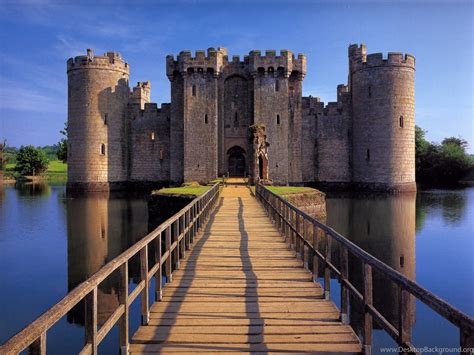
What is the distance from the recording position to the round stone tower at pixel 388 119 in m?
34.4

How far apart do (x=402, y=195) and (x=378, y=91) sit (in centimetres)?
884

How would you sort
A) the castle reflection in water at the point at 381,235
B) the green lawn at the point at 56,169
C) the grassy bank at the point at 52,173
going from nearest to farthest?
the castle reflection in water at the point at 381,235 → the grassy bank at the point at 52,173 → the green lawn at the point at 56,169

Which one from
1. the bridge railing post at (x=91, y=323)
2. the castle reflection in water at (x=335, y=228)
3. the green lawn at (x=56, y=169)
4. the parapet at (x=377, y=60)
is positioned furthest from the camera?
the green lawn at (x=56, y=169)

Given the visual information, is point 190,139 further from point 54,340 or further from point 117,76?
point 54,340

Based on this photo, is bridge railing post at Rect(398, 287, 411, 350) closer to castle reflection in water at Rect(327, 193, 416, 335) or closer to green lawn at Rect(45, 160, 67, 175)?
castle reflection in water at Rect(327, 193, 416, 335)

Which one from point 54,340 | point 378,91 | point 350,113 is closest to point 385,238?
point 54,340

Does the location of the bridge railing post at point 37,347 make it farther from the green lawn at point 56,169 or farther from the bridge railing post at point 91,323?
the green lawn at point 56,169

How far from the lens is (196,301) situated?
18.0ft

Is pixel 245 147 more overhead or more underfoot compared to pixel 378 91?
more underfoot

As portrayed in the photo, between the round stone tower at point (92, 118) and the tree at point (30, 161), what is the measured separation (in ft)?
101

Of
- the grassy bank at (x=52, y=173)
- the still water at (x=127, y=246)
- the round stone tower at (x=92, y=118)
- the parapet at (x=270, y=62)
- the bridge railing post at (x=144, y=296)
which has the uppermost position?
the parapet at (x=270, y=62)

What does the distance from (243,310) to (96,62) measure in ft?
115

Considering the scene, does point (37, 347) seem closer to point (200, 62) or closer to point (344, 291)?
point (344, 291)

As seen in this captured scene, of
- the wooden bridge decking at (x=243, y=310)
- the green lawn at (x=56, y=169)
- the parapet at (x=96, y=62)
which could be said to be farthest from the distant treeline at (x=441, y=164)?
the green lawn at (x=56, y=169)
